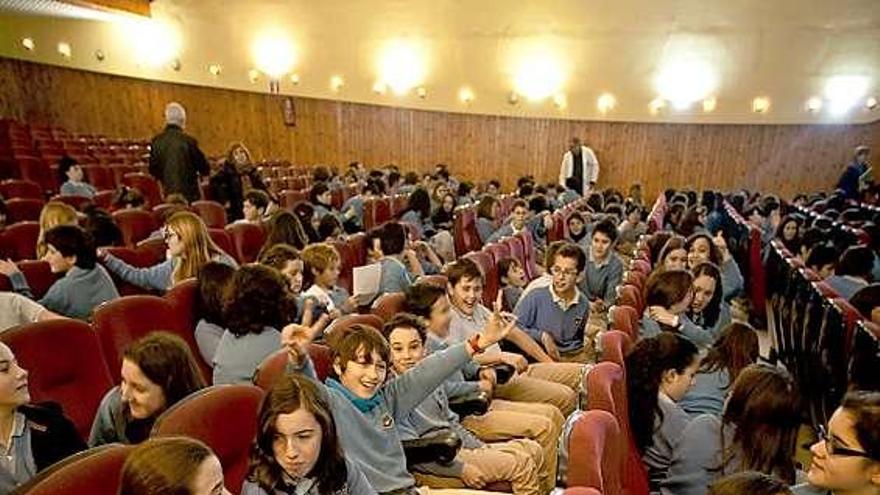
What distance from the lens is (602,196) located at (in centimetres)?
1007

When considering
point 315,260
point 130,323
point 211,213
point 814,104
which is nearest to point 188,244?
point 315,260

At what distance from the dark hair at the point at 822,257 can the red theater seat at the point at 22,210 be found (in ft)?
22.7

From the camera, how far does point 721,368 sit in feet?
10.2

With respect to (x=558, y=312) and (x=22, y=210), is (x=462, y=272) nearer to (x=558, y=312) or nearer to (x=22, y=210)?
(x=558, y=312)

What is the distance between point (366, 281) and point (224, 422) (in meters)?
2.60

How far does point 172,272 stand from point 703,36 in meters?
10.6

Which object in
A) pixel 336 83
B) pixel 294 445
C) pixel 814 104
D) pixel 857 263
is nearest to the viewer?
pixel 294 445

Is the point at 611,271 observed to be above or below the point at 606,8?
below

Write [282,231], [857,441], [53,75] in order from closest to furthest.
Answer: [857,441], [282,231], [53,75]

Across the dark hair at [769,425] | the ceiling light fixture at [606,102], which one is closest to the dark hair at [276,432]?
the dark hair at [769,425]

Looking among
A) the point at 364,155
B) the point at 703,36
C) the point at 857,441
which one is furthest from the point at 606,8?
the point at 857,441

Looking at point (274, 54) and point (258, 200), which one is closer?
point (258, 200)

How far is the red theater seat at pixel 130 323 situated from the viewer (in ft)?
10.00

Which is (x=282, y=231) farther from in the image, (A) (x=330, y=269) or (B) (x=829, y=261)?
(B) (x=829, y=261)
